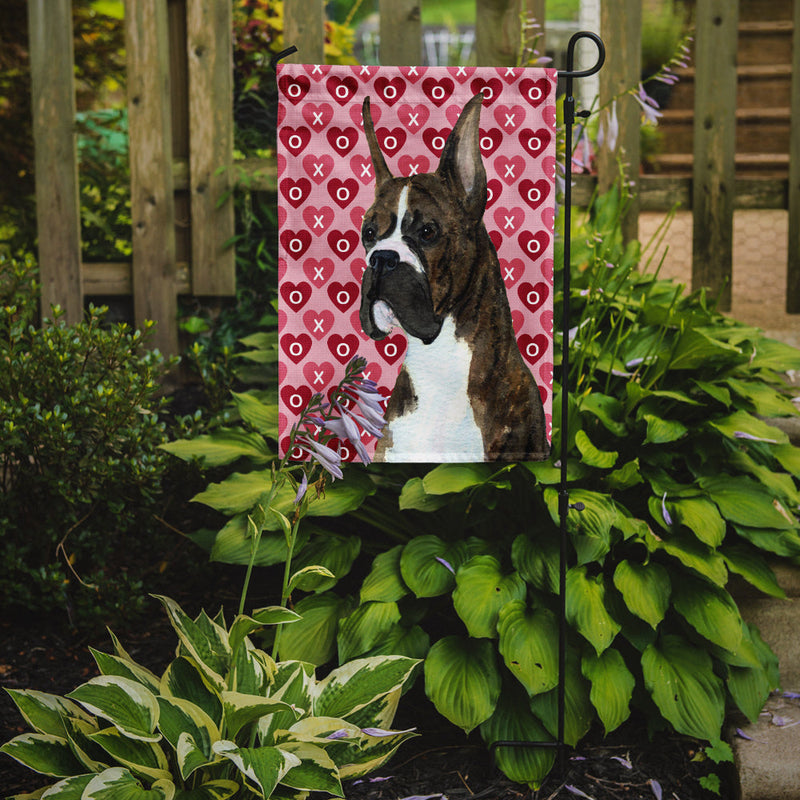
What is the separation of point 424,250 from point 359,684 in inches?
40.3

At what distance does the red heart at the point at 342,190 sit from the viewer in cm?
203

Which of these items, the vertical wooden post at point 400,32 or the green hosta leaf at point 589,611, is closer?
the green hosta leaf at point 589,611

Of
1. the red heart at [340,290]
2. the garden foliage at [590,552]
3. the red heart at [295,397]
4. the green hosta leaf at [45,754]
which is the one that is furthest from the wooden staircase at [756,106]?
the green hosta leaf at [45,754]

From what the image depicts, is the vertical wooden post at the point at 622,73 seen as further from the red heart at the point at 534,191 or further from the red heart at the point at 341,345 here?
the red heart at the point at 341,345

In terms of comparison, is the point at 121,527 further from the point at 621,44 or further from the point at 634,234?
the point at 621,44

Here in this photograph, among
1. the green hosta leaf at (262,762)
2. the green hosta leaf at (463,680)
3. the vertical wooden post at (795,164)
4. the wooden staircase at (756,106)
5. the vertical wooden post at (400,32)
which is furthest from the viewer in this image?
the wooden staircase at (756,106)

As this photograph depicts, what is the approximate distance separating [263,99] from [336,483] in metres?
2.31

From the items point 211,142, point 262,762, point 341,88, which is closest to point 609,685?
point 262,762

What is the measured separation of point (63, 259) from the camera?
3623 mm

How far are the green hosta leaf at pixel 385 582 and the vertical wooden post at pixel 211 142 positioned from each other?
177 centimetres

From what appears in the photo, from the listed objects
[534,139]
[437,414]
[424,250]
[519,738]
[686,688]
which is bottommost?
[519,738]

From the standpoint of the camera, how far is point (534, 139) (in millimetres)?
2020

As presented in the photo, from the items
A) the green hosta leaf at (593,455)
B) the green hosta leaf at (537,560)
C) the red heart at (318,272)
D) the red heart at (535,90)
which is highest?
the red heart at (535,90)

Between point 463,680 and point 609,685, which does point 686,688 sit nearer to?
point 609,685
